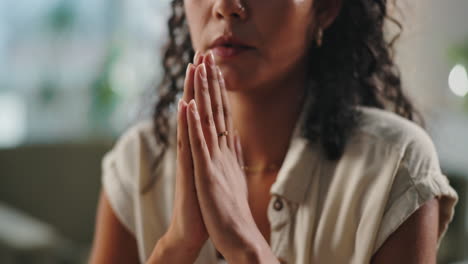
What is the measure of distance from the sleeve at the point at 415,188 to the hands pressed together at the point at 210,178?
0.62ft

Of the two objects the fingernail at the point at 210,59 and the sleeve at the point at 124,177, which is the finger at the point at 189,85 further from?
the sleeve at the point at 124,177

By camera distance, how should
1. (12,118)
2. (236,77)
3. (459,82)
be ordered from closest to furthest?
(236,77) → (459,82) → (12,118)

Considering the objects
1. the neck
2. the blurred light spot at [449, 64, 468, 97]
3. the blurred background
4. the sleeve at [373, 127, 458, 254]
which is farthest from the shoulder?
the blurred background

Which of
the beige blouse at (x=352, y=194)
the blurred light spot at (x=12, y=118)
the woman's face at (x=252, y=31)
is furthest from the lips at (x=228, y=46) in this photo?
the blurred light spot at (x=12, y=118)

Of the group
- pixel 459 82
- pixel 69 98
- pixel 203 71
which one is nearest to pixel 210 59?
pixel 203 71

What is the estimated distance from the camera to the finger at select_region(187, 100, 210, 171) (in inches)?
30.5

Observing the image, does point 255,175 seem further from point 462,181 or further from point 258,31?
point 462,181

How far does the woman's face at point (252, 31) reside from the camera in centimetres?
84

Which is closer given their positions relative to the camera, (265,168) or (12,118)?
(265,168)

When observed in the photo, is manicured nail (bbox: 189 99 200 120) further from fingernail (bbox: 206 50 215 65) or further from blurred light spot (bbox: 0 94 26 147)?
blurred light spot (bbox: 0 94 26 147)

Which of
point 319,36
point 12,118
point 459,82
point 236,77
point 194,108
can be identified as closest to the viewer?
point 194,108

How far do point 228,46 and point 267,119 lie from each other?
0.21 metres

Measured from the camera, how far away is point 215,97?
0.81 meters

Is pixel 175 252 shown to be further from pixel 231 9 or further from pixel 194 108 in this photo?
pixel 231 9
